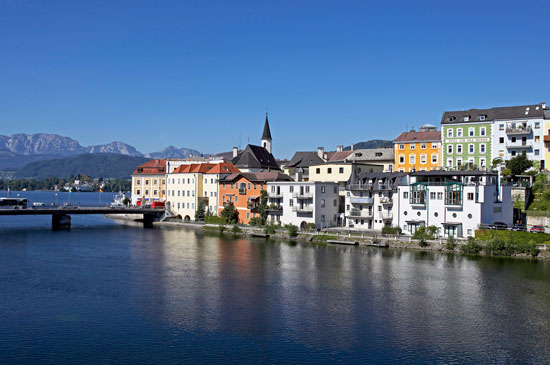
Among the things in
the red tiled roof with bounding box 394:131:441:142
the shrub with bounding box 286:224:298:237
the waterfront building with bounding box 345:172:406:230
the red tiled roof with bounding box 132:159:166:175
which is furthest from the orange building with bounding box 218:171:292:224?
the red tiled roof with bounding box 132:159:166:175

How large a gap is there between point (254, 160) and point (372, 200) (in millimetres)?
33933

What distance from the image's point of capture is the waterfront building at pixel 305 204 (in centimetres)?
6781

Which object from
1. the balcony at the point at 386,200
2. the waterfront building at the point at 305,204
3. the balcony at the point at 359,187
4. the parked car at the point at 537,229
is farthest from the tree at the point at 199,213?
the parked car at the point at 537,229

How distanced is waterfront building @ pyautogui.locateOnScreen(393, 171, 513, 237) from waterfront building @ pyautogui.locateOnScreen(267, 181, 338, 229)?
1064 centimetres

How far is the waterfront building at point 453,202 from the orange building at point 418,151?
15.1m

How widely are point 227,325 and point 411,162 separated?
55.7m

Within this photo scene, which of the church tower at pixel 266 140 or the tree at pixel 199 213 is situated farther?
the church tower at pixel 266 140

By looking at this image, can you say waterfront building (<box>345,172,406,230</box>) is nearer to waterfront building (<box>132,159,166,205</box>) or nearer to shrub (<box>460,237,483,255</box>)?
shrub (<box>460,237,483,255</box>)

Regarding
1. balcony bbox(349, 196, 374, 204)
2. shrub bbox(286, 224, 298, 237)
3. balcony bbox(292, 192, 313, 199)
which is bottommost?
shrub bbox(286, 224, 298, 237)

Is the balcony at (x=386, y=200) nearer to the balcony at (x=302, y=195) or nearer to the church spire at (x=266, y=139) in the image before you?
the balcony at (x=302, y=195)

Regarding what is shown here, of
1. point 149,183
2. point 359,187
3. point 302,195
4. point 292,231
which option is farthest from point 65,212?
point 359,187

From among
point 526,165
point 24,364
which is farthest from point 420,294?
point 526,165

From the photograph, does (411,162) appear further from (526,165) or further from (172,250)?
(172,250)

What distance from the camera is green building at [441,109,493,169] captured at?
70.9 metres
